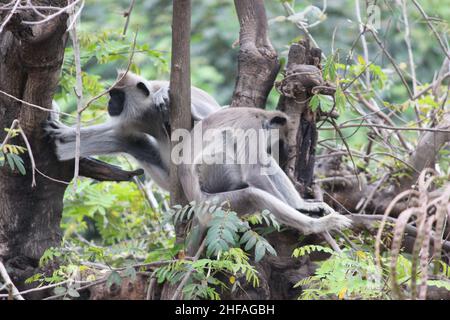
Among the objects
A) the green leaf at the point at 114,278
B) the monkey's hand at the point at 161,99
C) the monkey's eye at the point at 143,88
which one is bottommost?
the green leaf at the point at 114,278

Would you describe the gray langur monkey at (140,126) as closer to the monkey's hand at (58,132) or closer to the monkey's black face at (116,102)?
the monkey's black face at (116,102)

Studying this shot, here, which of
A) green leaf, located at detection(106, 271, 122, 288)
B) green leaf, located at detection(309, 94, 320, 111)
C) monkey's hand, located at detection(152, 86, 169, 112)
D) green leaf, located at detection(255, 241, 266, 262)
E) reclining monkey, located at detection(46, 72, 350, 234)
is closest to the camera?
green leaf, located at detection(255, 241, 266, 262)

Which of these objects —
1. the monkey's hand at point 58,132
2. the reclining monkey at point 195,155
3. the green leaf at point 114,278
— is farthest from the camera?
the monkey's hand at point 58,132

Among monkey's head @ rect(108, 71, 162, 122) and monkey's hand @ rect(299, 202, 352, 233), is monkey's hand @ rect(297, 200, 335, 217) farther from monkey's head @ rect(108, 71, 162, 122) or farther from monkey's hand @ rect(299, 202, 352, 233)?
monkey's head @ rect(108, 71, 162, 122)

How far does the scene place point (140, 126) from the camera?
234 inches

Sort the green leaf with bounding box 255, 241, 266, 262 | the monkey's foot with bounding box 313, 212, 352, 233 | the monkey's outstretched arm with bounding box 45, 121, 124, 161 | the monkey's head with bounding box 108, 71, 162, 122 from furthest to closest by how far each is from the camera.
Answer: the monkey's head with bounding box 108, 71, 162, 122
the monkey's outstretched arm with bounding box 45, 121, 124, 161
the monkey's foot with bounding box 313, 212, 352, 233
the green leaf with bounding box 255, 241, 266, 262

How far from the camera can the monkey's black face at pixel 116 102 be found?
19.3 ft

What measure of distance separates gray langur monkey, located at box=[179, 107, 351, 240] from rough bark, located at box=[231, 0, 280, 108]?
208 mm

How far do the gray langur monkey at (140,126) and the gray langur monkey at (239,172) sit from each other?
600 millimetres

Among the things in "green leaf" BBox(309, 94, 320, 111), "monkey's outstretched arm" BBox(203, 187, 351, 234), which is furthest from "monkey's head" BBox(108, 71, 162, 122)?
"green leaf" BBox(309, 94, 320, 111)

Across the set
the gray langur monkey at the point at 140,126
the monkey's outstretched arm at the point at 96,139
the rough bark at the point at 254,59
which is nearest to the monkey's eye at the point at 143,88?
the gray langur monkey at the point at 140,126

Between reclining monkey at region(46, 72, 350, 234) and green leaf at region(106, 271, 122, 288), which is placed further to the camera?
reclining monkey at region(46, 72, 350, 234)

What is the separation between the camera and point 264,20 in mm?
5293

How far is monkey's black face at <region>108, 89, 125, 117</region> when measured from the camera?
231 inches
